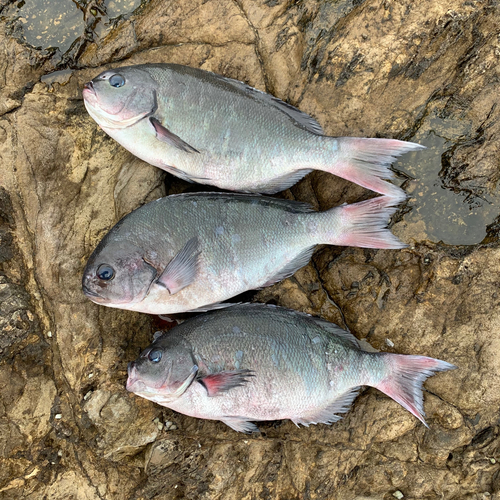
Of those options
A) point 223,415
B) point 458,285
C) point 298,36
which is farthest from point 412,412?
point 298,36

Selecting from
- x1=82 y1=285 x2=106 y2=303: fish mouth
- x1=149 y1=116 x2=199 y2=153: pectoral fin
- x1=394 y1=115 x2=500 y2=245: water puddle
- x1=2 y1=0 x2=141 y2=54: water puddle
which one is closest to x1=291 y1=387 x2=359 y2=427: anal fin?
x1=394 y1=115 x2=500 y2=245: water puddle

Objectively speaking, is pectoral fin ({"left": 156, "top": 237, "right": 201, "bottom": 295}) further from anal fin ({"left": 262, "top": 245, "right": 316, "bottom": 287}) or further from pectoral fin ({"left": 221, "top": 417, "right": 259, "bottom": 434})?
pectoral fin ({"left": 221, "top": 417, "right": 259, "bottom": 434})

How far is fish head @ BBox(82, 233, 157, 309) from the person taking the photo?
253cm

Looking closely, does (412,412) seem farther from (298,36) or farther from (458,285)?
(298,36)

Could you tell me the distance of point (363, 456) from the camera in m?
2.96

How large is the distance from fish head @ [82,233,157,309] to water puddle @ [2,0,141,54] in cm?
164

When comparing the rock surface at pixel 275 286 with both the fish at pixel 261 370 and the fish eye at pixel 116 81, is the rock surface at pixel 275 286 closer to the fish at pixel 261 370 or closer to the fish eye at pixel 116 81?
the fish at pixel 261 370

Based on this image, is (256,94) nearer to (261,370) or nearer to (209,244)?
(209,244)

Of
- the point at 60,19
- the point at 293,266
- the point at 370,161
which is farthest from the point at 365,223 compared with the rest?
the point at 60,19

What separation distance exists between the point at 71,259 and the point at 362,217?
2.04 meters

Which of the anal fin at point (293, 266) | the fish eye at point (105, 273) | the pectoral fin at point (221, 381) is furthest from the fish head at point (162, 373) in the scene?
the anal fin at point (293, 266)

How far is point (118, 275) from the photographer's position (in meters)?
2.53

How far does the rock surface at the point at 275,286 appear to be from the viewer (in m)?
2.77

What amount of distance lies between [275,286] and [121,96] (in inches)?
67.2
